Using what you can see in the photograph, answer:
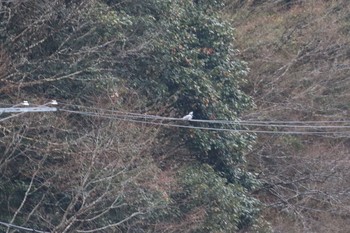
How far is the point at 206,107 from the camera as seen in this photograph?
1747 centimetres

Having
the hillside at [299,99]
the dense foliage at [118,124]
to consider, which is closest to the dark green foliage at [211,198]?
the dense foliage at [118,124]

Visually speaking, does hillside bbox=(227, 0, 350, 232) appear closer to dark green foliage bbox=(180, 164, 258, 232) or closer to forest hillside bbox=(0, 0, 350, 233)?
forest hillside bbox=(0, 0, 350, 233)

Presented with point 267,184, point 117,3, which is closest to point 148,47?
point 117,3

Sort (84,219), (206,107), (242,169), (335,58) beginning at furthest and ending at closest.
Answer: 1. (335,58)
2. (242,169)
3. (206,107)
4. (84,219)

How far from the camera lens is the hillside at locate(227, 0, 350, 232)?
66.1 ft

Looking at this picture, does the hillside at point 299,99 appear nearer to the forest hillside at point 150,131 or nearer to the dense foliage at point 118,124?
the forest hillside at point 150,131

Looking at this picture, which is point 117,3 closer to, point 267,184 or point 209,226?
point 209,226

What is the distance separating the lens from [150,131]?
15.6 m

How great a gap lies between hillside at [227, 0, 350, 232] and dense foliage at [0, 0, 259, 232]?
84.3 inches

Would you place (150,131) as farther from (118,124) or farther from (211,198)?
(211,198)

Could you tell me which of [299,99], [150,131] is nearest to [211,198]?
[150,131]

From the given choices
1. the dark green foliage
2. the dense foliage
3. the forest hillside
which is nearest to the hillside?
the forest hillside

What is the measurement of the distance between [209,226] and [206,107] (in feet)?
7.51

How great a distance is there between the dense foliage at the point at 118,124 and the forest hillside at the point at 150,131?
2 centimetres
